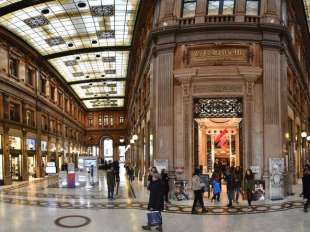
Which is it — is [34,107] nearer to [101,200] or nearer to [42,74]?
[42,74]

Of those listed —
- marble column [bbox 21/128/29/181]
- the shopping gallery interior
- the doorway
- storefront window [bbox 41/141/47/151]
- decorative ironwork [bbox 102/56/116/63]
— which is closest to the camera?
the shopping gallery interior

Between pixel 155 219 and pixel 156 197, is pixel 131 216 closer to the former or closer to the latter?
pixel 155 219

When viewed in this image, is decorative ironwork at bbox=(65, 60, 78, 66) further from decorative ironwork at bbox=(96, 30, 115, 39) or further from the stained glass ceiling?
decorative ironwork at bbox=(96, 30, 115, 39)

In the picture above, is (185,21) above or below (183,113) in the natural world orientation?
above

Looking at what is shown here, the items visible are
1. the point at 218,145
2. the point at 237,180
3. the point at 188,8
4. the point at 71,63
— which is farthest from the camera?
the point at 71,63

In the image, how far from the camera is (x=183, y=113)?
16062 mm

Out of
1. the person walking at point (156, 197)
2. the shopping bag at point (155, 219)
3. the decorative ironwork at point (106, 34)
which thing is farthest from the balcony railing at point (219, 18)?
the decorative ironwork at point (106, 34)

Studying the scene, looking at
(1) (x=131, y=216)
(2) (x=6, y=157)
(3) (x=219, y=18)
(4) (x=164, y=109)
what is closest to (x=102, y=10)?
(3) (x=219, y=18)

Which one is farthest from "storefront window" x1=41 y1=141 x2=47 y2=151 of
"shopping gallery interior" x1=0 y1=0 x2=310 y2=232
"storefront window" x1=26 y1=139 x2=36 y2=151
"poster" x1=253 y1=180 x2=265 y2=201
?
"poster" x1=253 y1=180 x2=265 y2=201

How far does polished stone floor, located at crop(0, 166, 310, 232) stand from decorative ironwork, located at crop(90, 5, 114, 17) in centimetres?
1196

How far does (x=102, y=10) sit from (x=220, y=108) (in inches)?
413

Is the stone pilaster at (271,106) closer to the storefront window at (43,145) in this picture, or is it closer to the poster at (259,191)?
the poster at (259,191)

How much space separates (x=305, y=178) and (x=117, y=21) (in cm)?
1636

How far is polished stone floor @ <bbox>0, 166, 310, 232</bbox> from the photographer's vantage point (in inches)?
383
